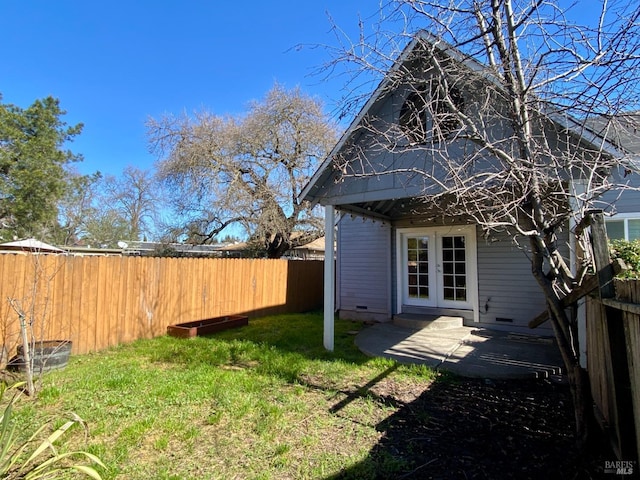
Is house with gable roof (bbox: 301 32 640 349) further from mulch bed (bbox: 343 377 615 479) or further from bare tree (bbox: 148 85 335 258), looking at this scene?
bare tree (bbox: 148 85 335 258)

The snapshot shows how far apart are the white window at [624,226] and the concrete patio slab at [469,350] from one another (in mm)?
2247

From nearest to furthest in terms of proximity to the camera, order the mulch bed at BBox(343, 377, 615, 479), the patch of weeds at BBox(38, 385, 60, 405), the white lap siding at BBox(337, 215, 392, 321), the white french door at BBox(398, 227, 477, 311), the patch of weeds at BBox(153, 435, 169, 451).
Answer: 1. the mulch bed at BBox(343, 377, 615, 479)
2. the patch of weeds at BBox(153, 435, 169, 451)
3. the patch of weeds at BBox(38, 385, 60, 405)
4. the white french door at BBox(398, 227, 477, 311)
5. the white lap siding at BBox(337, 215, 392, 321)

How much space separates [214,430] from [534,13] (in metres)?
Result: 4.98

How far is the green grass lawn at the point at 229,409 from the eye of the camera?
273 cm

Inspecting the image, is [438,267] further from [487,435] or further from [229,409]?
[229,409]

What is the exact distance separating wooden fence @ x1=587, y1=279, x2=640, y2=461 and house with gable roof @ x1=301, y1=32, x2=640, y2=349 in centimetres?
209

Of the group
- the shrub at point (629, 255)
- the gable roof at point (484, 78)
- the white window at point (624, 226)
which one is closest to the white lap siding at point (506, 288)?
the white window at point (624, 226)

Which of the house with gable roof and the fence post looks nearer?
the fence post

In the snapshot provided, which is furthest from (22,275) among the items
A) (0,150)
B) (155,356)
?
(0,150)

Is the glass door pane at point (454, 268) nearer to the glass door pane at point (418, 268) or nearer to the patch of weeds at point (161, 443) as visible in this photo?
the glass door pane at point (418, 268)

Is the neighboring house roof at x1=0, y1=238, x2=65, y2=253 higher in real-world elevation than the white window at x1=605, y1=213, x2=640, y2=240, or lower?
lower

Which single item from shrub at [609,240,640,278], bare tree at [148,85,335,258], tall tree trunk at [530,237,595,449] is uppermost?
bare tree at [148,85,335,258]

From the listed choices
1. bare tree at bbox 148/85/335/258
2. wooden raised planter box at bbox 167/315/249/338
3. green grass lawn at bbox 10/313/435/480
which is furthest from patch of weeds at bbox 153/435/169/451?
bare tree at bbox 148/85/335/258

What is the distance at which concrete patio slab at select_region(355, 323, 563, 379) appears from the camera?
478 centimetres
